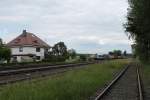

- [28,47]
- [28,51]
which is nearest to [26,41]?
[28,47]

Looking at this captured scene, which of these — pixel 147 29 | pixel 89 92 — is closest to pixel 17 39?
pixel 147 29

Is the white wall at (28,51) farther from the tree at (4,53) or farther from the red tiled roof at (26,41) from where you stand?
the tree at (4,53)

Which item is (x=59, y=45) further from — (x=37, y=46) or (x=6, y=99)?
(x=6, y=99)

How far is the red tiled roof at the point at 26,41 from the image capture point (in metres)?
119

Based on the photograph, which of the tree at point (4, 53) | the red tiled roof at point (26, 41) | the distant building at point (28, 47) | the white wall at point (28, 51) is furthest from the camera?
the red tiled roof at point (26, 41)

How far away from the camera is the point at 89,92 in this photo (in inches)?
815

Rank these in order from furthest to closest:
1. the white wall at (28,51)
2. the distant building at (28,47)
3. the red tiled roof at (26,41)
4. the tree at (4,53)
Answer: the red tiled roof at (26,41) < the white wall at (28,51) < the distant building at (28,47) < the tree at (4,53)

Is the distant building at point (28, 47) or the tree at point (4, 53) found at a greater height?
the distant building at point (28, 47)

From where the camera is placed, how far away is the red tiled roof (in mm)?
119381

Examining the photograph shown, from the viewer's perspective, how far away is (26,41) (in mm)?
120250

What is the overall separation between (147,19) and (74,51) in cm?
10207

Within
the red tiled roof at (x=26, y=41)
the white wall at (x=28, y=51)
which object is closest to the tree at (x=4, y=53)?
the white wall at (x=28, y=51)

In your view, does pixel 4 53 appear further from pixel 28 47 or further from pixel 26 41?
pixel 26 41

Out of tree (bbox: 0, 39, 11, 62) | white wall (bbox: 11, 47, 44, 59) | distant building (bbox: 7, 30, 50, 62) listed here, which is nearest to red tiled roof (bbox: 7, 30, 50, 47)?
distant building (bbox: 7, 30, 50, 62)
